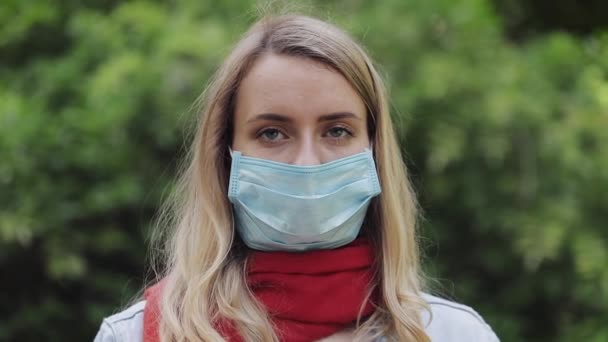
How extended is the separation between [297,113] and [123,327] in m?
0.65

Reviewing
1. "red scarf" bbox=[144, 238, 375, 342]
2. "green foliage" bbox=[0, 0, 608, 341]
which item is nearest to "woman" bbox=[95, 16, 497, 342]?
"red scarf" bbox=[144, 238, 375, 342]

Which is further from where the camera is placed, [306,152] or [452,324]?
[452,324]

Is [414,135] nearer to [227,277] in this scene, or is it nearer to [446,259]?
[446,259]

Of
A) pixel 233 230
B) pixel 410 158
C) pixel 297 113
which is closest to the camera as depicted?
pixel 297 113

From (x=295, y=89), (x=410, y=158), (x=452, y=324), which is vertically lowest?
(x=410, y=158)

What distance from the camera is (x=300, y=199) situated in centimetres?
213

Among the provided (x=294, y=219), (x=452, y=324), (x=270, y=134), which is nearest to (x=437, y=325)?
(x=452, y=324)

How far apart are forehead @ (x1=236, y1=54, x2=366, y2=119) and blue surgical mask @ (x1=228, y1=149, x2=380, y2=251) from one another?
120mm

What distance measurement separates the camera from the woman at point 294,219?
84.0 inches

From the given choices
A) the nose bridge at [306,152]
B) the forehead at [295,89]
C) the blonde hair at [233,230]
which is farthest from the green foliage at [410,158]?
the nose bridge at [306,152]

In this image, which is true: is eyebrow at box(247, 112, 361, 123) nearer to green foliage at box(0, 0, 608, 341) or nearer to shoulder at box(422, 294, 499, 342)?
shoulder at box(422, 294, 499, 342)

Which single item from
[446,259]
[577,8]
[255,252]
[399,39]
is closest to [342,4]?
[399,39]

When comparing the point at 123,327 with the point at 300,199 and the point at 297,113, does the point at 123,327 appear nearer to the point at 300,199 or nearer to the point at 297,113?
the point at 300,199

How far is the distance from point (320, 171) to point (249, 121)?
0.68 feet
